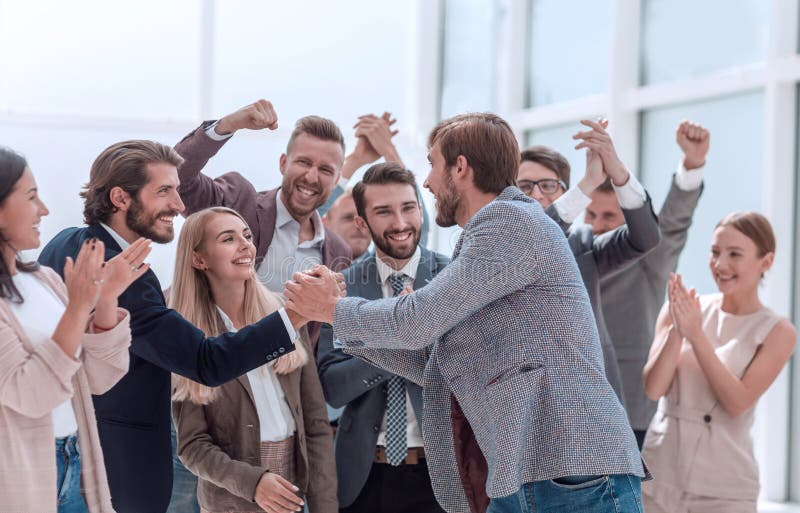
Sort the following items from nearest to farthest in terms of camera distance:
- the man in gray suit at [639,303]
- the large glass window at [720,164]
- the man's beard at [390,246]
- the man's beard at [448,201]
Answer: the man's beard at [448,201] → the man's beard at [390,246] → the man in gray suit at [639,303] → the large glass window at [720,164]

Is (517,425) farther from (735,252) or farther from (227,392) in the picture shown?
(735,252)

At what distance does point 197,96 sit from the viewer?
6.26 m

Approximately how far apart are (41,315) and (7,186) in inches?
12.3

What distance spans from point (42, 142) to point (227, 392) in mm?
1488

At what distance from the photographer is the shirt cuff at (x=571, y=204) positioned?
3.52 metres

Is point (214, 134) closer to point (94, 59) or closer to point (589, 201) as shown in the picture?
point (589, 201)

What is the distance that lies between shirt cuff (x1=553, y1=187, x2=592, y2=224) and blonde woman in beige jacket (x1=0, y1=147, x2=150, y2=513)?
176cm

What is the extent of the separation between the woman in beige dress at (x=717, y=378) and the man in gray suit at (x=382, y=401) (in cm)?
91

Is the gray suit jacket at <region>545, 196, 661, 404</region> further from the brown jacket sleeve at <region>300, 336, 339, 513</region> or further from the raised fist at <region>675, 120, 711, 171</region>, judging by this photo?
the brown jacket sleeve at <region>300, 336, 339, 513</region>

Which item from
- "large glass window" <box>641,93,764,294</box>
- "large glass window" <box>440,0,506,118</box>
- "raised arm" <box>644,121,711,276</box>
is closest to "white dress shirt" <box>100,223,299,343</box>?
"raised arm" <box>644,121,711,276</box>

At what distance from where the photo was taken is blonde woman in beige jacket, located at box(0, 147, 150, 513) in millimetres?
2043

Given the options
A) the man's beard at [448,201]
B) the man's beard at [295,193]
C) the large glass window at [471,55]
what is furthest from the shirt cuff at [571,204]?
the large glass window at [471,55]

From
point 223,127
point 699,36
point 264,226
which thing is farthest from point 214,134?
point 699,36

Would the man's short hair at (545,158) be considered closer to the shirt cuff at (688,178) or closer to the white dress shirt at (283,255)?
the shirt cuff at (688,178)
